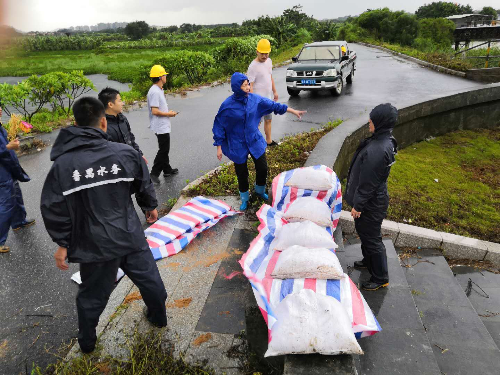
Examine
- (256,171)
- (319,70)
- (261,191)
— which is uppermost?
(319,70)

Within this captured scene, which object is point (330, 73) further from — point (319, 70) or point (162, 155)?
point (162, 155)

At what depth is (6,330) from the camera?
3.25 m

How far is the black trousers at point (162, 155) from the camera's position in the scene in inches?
225

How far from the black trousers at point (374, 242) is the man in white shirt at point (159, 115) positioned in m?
3.39

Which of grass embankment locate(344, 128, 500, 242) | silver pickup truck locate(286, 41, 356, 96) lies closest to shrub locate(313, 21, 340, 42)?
silver pickup truck locate(286, 41, 356, 96)

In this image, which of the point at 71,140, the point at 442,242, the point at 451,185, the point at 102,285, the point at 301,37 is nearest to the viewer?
the point at 71,140

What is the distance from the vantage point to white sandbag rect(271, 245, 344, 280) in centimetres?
269

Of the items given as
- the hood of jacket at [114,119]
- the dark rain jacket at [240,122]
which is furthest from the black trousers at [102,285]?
the hood of jacket at [114,119]

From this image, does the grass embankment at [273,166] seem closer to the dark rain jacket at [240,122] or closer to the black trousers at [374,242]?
the dark rain jacket at [240,122]

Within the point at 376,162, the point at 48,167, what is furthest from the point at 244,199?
the point at 48,167

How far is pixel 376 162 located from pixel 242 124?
1764 mm

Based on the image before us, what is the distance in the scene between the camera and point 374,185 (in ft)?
10.6

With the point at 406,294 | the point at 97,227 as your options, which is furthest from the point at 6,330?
the point at 406,294

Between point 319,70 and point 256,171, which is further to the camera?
point 319,70
